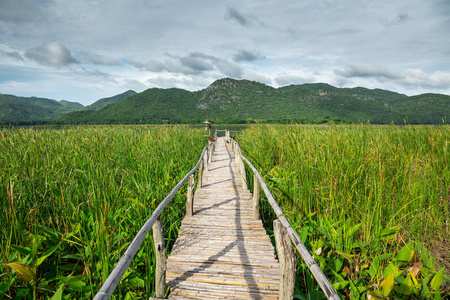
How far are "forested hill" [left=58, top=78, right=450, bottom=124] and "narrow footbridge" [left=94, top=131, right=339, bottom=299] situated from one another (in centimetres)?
6579

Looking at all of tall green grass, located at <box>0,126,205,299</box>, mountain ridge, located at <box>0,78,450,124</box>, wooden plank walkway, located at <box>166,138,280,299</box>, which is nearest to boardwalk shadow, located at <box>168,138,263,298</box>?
wooden plank walkway, located at <box>166,138,280,299</box>

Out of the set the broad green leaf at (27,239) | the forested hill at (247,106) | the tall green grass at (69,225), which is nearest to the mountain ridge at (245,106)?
the forested hill at (247,106)

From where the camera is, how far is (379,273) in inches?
81.7

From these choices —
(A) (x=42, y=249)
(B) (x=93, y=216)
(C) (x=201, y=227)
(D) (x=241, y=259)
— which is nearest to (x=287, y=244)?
(D) (x=241, y=259)

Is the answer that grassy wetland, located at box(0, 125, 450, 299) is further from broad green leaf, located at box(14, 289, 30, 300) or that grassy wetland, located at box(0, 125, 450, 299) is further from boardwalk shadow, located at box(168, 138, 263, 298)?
boardwalk shadow, located at box(168, 138, 263, 298)

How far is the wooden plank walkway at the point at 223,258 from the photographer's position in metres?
2.14

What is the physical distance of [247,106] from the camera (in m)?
95.6

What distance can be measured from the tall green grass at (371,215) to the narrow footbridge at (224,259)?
45 centimetres

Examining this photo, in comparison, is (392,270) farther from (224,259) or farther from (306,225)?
(224,259)

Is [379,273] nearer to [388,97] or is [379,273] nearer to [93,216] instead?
[93,216]

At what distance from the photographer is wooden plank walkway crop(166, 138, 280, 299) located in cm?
214

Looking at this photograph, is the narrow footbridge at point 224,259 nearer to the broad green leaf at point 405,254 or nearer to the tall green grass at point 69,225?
the tall green grass at point 69,225

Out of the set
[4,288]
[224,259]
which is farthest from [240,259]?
[4,288]

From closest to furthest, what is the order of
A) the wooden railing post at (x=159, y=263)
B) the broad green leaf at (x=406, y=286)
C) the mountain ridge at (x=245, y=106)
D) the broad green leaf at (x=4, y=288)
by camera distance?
the broad green leaf at (x=4, y=288)
the broad green leaf at (x=406, y=286)
the wooden railing post at (x=159, y=263)
the mountain ridge at (x=245, y=106)
